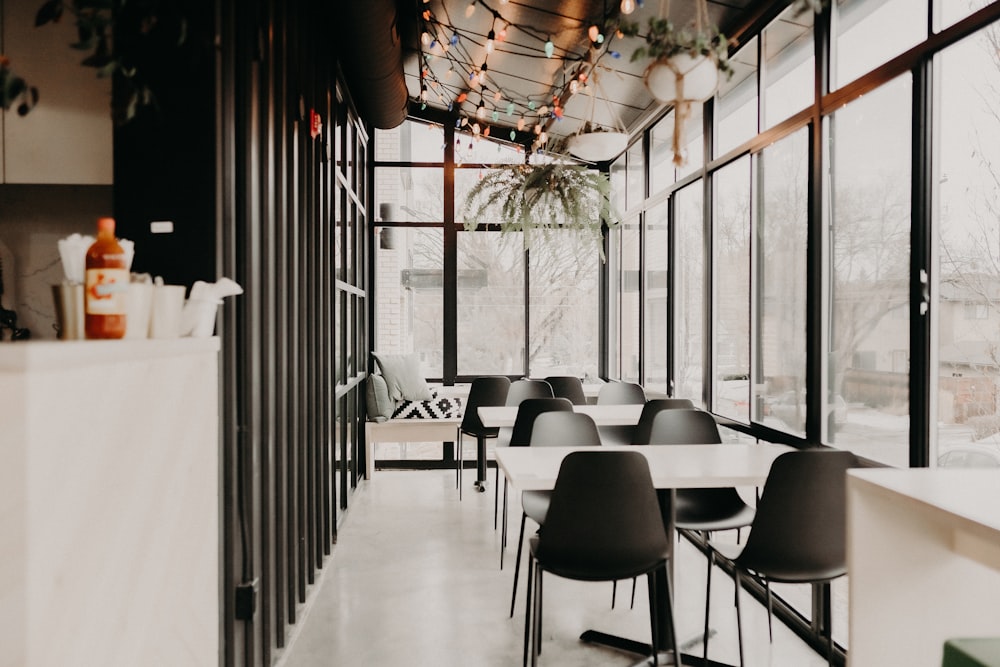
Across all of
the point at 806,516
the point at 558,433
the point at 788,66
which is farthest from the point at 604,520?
the point at 788,66

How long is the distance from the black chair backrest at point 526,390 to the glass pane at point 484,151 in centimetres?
261

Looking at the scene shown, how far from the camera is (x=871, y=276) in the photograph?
9.96 ft

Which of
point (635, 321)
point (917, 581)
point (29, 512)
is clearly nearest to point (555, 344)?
point (635, 321)

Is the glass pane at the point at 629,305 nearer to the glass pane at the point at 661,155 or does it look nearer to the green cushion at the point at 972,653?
the glass pane at the point at 661,155

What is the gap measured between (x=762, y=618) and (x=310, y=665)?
211cm

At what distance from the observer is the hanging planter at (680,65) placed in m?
2.13

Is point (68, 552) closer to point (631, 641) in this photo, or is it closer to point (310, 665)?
point (310, 665)

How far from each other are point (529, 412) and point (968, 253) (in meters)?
Result: 2.53

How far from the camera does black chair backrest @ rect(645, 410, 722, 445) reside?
143 inches

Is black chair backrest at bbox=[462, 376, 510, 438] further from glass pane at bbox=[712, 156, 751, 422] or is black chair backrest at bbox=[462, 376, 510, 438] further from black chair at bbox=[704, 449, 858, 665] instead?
black chair at bbox=[704, 449, 858, 665]

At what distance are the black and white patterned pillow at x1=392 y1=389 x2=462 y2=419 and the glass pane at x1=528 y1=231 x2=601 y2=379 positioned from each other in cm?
101

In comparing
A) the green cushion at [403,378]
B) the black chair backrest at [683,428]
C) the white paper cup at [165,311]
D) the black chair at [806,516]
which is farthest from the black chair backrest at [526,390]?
the white paper cup at [165,311]

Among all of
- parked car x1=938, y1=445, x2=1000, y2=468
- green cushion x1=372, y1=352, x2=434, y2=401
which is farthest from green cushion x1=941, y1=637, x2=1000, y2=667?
green cushion x1=372, y1=352, x2=434, y2=401

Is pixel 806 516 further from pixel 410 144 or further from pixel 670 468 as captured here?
pixel 410 144
